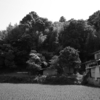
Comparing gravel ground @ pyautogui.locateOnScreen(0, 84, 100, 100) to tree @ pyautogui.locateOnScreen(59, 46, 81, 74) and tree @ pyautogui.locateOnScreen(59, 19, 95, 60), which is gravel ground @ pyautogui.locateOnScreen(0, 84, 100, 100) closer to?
tree @ pyautogui.locateOnScreen(59, 46, 81, 74)

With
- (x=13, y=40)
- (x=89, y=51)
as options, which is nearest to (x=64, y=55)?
(x=89, y=51)

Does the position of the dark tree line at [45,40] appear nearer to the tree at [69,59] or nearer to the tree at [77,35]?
the tree at [77,35]

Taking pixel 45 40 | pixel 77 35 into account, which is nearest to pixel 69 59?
pixel 77 35

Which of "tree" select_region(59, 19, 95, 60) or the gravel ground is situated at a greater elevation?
"tree" select_region(59, 19, 95, 60)

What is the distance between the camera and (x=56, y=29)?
36688 mm

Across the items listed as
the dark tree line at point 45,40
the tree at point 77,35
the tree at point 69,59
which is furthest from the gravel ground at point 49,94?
the tree at point 77,35

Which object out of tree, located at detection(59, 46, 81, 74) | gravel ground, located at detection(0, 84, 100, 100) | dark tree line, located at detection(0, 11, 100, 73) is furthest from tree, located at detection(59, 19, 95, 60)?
gravel ground, located at detection(0, 84, 100, 100)

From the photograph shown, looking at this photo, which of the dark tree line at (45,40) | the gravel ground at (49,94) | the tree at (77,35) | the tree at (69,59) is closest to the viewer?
the gravel ground at (49,94)

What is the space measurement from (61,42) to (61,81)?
13675mm

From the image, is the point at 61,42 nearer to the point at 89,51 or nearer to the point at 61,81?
the point at 89,51

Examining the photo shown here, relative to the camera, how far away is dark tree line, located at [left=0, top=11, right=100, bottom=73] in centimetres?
3125

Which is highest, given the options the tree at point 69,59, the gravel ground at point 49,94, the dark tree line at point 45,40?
the dark tree line at point 45,40

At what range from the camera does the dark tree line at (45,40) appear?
31.2 m

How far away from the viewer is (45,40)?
36.0 m
